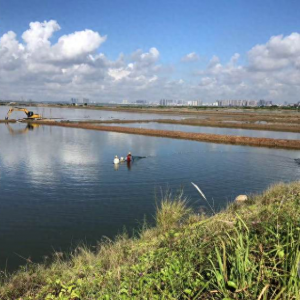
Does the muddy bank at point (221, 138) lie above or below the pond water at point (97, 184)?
above

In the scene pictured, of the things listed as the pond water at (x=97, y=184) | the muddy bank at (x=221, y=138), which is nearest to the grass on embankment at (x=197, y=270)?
the pond water at (x=97, y=184)

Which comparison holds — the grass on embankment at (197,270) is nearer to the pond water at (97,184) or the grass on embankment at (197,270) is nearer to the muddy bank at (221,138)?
the pond water at (97,184)

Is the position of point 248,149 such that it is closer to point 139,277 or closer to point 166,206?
point 166,206

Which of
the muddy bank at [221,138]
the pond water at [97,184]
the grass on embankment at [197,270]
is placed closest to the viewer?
the grass on embankment at [197,270]

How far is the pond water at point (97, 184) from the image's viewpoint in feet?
32.9

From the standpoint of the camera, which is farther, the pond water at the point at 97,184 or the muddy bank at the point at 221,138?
the muddy bank at the point at 221,138

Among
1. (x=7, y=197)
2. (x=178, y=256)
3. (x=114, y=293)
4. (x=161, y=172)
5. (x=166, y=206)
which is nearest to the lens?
(x=114, y=293)

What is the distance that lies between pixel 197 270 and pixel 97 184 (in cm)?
1245

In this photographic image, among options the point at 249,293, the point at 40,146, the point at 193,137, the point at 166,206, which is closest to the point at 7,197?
the point at 166,206

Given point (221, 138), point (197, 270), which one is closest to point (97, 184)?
point (197, 270)

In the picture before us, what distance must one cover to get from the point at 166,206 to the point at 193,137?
30.2 metres

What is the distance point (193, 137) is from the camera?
38250 millimetres

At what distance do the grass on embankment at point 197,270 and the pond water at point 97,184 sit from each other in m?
3.43

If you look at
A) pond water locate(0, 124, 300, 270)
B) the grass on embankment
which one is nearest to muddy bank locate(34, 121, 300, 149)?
pond water locate(0, 124, 300, 270)
